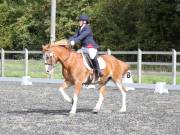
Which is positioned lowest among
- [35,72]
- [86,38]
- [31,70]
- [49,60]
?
[49,60]

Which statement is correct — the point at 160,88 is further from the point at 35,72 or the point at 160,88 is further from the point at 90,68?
the point at 35,72

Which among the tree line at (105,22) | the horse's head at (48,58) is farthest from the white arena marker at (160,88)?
the tree line at (105,22)

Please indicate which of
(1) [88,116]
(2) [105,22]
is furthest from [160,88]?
(2) [105,22]

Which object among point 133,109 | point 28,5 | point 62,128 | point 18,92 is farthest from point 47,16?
point 62,128

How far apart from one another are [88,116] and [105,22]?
3852 centimetres

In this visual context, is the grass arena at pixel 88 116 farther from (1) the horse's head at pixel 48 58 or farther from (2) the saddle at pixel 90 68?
(1) the horse's head at pixel 48 58

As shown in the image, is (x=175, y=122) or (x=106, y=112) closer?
(x=175, y=122)

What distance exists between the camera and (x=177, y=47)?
48406 mm

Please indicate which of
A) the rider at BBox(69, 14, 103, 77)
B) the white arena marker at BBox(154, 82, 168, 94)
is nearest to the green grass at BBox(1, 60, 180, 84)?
the white arena marker at BBox(154, 82, 168, 94)

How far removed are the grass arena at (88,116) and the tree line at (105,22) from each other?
2882cm

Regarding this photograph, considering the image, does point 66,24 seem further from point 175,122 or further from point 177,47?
point 175,122

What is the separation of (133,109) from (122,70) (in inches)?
44.9

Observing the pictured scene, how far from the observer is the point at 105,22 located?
171ft

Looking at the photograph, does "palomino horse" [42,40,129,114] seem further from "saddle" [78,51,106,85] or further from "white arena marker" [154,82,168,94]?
"white arena marker" [154,82,168,94]
